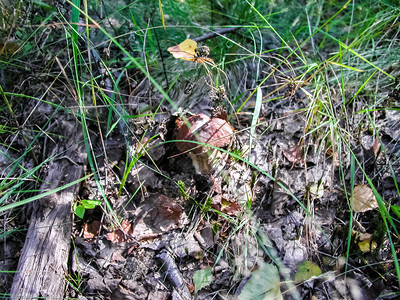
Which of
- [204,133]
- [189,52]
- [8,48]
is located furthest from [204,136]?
[8,48]

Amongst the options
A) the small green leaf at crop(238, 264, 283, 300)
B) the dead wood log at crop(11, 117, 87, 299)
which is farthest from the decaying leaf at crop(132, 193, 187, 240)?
the small green leaf at crop(238, 264, 283, 300)

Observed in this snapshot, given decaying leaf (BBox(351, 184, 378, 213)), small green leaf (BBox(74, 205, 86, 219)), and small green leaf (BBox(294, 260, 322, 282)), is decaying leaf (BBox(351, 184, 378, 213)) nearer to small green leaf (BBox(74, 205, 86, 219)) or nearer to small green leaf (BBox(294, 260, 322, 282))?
small green leaf (BBox(294, 260, 322, 282))

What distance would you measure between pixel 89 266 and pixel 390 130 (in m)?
2.06

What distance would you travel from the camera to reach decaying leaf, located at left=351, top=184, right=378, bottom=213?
5.44 ft

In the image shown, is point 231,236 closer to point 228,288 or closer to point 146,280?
point 228,288

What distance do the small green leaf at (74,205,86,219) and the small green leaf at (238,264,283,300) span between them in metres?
0.95

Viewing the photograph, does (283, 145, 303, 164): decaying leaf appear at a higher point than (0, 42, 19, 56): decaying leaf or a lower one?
lower

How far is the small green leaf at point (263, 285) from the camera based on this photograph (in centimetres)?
144

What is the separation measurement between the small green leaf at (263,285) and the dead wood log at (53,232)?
935 millimetres

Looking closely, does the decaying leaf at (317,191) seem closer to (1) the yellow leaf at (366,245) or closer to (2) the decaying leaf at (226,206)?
(1) the yellow leaf at (366,245)

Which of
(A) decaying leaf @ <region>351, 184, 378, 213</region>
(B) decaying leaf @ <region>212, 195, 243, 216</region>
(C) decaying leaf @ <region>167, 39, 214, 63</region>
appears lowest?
(B) decaying leaf @ <region>212, 195, 243, 216</region>

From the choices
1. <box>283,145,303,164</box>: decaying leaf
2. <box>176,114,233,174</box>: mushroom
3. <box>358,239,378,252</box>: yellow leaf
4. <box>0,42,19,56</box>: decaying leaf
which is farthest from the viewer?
<box>0,42,19,56</box>: decaying leaf

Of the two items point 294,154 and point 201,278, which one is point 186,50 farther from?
point 201,278

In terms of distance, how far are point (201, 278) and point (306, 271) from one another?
1.80 ft
